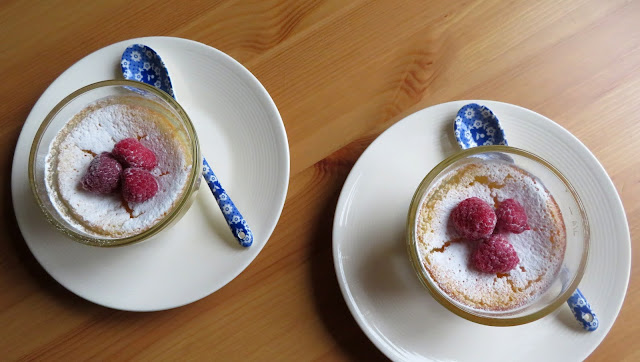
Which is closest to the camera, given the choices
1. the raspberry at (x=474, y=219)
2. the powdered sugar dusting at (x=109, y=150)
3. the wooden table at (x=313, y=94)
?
the raspberry at (x=474, y=219)

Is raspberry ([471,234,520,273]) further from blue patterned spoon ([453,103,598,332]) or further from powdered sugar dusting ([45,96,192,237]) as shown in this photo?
powdered sugar dusting ([45,96,192,237])

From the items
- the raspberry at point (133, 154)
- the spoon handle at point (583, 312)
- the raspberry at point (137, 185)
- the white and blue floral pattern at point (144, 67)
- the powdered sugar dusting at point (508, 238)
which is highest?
the white and blue floral pattern at point (144, 67)

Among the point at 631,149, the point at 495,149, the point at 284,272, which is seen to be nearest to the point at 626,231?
the point at 631,149

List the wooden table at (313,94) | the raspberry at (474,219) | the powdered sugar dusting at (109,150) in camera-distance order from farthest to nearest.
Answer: the wooden table at (313,94)
the powdered sugar dusting at (109,150)
the raspberry at (474,219)

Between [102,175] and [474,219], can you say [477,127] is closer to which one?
[474,219]

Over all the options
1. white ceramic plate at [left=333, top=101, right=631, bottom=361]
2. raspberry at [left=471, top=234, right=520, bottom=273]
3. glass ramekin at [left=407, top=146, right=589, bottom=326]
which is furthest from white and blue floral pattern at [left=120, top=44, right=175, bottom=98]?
raspberry at [left=471, top=234, right=520, bottom=273]

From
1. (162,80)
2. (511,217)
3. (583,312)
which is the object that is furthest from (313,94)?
(583,312)

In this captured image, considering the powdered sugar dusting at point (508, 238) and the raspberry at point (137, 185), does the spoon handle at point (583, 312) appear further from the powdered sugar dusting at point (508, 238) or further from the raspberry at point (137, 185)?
the raspberry at point (137, 185)

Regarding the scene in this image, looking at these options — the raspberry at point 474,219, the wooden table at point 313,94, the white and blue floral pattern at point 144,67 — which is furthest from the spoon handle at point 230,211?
the raspberry at point 474,219
